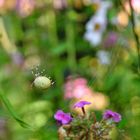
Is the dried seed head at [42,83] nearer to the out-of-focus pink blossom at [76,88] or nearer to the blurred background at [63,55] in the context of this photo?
the blurred background at [63,55]

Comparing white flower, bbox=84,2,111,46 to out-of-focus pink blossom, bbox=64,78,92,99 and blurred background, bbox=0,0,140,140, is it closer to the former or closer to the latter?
blurred background, bbox=0,0,140,140

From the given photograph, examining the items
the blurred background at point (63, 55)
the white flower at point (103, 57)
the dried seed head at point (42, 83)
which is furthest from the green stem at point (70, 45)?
the dried seed head at point (42, 83)

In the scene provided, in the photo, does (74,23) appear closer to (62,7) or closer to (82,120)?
(62,7)

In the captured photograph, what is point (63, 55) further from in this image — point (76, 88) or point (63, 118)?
point (63, 118)

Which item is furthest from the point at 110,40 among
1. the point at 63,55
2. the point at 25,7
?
the point at 63,55

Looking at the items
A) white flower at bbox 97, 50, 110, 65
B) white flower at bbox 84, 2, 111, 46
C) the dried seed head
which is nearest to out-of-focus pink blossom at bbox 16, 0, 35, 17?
white flower at bbox 84, 2, 111, 46

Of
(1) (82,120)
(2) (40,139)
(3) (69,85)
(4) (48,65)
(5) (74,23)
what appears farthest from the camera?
(5) (74,23)

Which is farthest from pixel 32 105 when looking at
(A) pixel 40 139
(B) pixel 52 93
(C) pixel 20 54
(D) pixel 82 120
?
(D) pixel 82 120
